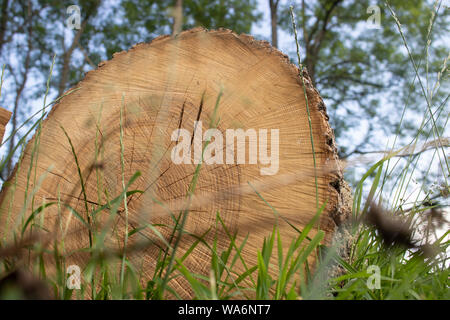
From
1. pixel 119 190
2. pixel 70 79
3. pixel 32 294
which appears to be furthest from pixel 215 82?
pixel 70 79

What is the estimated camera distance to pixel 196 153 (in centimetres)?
114

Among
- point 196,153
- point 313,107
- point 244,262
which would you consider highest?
point 313,107

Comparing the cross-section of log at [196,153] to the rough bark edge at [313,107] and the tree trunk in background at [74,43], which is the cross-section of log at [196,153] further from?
the tree trunk in background at [74,43]

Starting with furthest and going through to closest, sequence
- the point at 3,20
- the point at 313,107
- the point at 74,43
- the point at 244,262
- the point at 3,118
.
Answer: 1. the point at 3,20
2. the point at 74,43
3. the point at 3,118
4. the point at 313,107
5. the point at 244,262

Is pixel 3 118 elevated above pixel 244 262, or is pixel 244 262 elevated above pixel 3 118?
pixel 3 118

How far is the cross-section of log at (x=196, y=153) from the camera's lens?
1.08 metres

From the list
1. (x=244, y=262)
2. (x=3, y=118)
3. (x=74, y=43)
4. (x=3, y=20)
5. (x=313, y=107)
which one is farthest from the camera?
(x=3, y=20)

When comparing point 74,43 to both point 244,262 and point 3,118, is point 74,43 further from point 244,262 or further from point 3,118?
point 244,262

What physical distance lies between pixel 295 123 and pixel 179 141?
13.6 inches

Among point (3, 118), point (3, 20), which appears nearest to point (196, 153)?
point (3, 118)

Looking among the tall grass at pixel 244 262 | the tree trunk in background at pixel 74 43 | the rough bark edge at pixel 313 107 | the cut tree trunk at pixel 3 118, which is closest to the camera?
the tall grass at pixel 244 262

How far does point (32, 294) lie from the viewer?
0.50 m

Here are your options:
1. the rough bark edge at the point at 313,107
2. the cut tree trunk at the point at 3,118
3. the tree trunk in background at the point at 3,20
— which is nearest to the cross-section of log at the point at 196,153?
the rough bark edge at the point at 313,107
